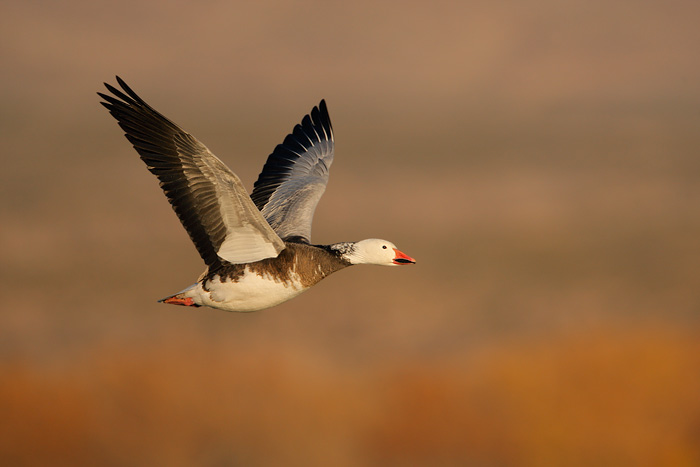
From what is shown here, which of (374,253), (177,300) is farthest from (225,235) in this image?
(374,253)

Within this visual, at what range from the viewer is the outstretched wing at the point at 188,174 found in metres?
11.0

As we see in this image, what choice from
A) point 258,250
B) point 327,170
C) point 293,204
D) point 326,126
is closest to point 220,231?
point 258,250

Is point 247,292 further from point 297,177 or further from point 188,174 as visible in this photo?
point 297,177

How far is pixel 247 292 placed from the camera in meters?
12.0

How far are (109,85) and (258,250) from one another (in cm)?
323

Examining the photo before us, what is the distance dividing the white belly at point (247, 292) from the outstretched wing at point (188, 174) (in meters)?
0.80

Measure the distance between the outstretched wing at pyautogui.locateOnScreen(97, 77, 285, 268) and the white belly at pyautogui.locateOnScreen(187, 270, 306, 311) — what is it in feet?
2.62

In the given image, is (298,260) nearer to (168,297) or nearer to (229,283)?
(229,283)

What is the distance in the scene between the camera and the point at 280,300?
12.2 metres

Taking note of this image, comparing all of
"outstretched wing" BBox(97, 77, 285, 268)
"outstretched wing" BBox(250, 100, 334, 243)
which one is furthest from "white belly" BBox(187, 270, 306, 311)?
"outstretched wing" BBox(250, 100, 334, 243)

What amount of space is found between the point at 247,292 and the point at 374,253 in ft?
7.04

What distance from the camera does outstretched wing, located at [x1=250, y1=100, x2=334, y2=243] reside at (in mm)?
14508

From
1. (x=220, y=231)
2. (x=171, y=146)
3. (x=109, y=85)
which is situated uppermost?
(x=109, y=85)

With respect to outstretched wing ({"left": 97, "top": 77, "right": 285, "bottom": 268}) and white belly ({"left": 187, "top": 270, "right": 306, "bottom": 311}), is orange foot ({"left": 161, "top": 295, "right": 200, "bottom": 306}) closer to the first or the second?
white belly ({"left": 187, "top": 270, "right": 306, "bottom": 311})
